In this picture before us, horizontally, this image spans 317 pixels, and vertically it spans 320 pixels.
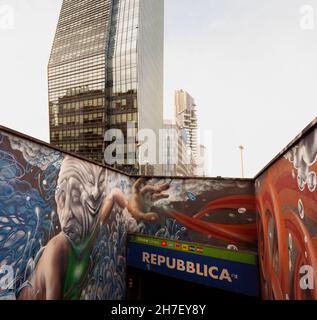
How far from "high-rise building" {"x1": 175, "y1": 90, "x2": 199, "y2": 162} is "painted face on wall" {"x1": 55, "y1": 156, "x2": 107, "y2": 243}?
123248 millimetres

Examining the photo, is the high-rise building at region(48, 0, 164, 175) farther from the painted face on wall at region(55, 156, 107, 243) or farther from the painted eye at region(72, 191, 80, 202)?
the painted eye at region(72, 191, 80, 202)

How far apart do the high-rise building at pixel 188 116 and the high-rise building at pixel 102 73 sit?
7056cm

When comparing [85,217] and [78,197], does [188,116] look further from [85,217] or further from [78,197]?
[78,197]

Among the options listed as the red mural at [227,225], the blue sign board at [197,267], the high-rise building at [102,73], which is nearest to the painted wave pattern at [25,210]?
the blue sign board at [197,267]

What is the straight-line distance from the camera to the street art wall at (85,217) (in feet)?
12.9

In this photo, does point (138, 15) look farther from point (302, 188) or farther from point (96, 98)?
point (302, 188)

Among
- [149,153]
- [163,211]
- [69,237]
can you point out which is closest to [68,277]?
[69,237]

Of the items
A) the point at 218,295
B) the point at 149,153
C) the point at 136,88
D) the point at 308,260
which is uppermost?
the point at 136,88

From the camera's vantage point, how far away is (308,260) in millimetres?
2879

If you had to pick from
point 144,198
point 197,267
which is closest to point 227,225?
point 197,267

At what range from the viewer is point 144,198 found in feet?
29.5

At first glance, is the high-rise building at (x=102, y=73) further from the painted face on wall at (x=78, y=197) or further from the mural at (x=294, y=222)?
the mural at (x=294, y=222)

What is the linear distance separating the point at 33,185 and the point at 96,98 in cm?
5349

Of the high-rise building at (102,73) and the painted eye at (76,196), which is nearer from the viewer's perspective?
the painted eye at (76,196)
